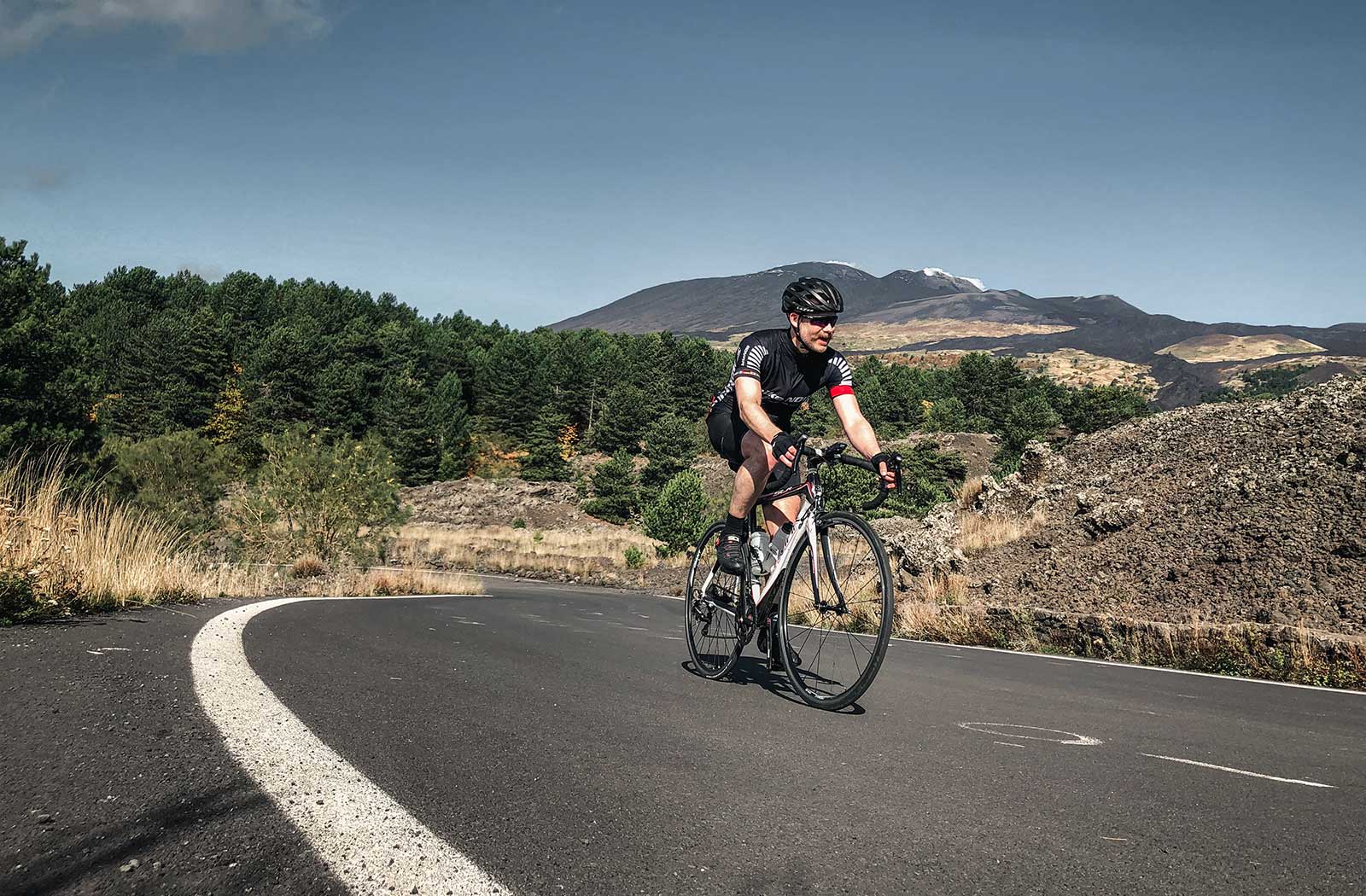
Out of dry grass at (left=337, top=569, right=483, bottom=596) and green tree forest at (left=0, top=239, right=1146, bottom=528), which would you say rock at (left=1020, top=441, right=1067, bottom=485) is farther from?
green tree forest at (left=0, top=239, right=1146, bottom=528)

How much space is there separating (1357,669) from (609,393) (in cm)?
10265

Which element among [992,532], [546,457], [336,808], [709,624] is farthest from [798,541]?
[546,457]

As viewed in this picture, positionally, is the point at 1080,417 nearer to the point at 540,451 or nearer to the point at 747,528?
the point at 540,451

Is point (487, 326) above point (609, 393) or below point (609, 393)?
above

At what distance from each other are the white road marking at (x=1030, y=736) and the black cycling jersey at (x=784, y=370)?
1.97m

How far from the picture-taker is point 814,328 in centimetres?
498

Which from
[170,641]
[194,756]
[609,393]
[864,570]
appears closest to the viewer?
[194,756]

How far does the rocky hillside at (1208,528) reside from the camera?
30.1ft

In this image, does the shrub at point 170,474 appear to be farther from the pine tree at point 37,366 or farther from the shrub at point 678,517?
the shrub at point 678,517

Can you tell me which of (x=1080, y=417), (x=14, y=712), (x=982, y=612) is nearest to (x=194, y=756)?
(x=14, y=712)

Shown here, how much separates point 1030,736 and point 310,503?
19.6 meters

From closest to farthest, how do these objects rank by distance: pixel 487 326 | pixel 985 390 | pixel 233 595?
pixel 233 595
pixel 985 390
pixel 487 326

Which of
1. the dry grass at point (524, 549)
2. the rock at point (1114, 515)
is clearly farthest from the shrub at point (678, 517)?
the rock at point (1114, 515)

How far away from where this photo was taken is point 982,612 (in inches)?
408
